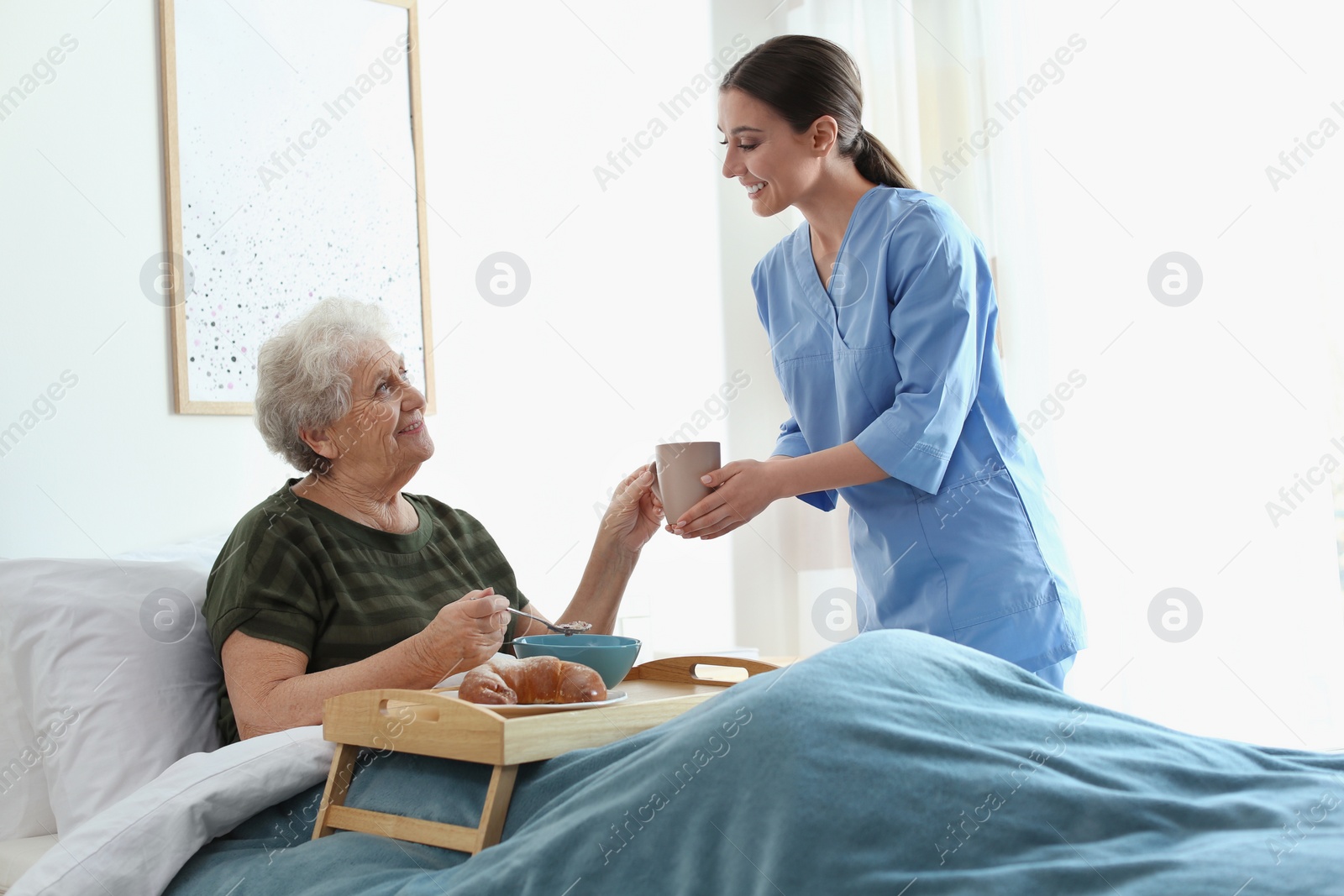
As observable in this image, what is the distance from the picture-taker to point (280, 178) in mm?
2168

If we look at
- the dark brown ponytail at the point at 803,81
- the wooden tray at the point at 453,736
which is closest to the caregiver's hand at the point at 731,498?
the wooden tray at the point at 453,736

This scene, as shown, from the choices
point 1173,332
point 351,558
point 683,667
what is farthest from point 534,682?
point 1173,332

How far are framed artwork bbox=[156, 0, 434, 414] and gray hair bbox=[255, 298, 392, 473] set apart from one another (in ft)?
1.35

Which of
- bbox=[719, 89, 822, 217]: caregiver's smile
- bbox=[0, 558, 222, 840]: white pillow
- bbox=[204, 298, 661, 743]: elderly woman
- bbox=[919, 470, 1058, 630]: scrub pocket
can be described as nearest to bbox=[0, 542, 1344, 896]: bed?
bbox=[204, 298, 661, 743]: elderly woman

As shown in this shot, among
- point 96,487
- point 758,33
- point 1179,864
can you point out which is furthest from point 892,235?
point 758,33

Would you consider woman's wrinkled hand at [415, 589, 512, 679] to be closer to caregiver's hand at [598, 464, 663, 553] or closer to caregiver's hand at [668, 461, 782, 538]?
caregiver's hand at [668, 461, 782, 538]

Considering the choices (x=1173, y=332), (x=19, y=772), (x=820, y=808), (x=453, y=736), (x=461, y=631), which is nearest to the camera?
(x=820, y=808)

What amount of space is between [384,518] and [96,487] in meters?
0.59

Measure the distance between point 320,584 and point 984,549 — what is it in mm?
947

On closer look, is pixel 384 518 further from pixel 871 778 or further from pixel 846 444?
pixel 871 778

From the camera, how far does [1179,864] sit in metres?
0.83

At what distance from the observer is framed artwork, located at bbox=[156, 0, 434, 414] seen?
203 centimetres

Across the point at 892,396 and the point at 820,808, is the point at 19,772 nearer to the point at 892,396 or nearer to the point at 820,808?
the point at 820,808

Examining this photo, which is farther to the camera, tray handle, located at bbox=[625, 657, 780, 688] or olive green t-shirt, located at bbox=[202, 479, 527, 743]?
tray handle, located at bbox=[625, 657, 780, 688]
